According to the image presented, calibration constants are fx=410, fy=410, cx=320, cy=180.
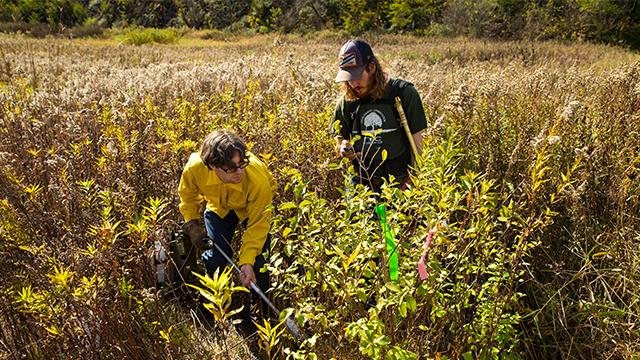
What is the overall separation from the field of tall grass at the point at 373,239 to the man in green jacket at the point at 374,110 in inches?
8.6

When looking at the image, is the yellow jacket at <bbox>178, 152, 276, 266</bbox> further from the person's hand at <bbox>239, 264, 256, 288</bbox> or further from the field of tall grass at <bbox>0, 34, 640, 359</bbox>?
the field of tall grass at <bbox>0, 34, 640, 359</bbox>

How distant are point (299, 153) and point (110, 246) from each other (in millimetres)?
1546

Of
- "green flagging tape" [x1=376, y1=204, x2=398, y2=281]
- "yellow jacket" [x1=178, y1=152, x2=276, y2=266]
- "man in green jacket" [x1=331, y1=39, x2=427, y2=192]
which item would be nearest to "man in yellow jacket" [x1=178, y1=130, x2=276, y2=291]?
"yellow jacket" [x1=178, y1=152, x2=276, y2=266]

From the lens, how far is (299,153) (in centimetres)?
307

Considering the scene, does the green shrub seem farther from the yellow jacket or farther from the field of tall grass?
the yellow jacket

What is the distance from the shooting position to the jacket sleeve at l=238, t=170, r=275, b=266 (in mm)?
2377

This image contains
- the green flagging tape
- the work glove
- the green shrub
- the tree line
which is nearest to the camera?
the green flagging tape

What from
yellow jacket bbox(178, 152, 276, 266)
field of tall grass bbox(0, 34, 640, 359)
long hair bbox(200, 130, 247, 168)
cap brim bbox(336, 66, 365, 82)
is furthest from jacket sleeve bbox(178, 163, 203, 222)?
cap brim bbox(336, 66, 365, 82)

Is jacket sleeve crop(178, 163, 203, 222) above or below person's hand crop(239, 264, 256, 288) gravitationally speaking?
above

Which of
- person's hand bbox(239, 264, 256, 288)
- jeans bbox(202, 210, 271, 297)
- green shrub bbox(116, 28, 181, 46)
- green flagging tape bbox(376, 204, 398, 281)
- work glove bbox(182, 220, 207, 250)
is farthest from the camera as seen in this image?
green shrub bbox(116, 28, 181, 46)

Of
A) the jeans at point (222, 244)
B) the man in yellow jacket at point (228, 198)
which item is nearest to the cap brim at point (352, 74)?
the man in yellow jacket at point (228, 198)

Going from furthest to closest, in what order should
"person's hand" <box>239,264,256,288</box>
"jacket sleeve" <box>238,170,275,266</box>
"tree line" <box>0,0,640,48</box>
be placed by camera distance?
"tree line" <box>0,0,640,48</box> < "jacket sleeve" <box>238,170,275,266</box> < "person's hand" <box>239,264,256,288</box>

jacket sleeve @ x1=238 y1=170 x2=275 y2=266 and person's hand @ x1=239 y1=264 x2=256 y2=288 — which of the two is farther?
jacket sleeve @ x1=238 y1=170 x2=275 y2=266

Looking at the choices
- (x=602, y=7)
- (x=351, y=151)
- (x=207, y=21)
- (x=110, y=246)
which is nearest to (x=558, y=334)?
(x=351, y=151)
